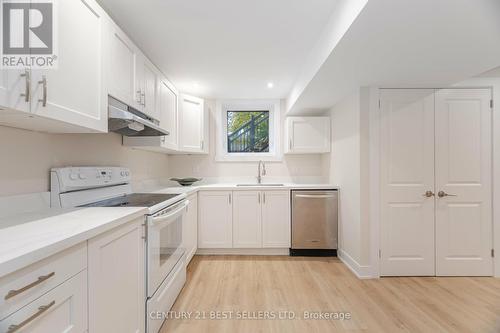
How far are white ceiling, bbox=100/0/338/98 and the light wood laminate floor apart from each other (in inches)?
90.1

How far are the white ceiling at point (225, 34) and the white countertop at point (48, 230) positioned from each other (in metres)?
1.40

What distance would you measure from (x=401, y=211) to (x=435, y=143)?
2.70 ft

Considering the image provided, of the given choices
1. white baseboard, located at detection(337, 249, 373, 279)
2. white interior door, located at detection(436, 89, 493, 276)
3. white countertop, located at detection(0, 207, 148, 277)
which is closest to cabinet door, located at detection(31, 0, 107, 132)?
→ white countertop, located at detection(0, 207, 148, 277)

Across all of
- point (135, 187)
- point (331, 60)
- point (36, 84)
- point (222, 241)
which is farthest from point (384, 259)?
point (36, 84)

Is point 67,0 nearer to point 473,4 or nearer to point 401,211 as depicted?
point 473,4

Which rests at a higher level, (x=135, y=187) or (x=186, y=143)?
(x=186, y=143)

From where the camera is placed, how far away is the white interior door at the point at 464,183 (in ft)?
7.59

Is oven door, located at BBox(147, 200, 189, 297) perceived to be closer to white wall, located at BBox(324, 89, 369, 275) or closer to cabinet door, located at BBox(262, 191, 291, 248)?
cabinet door, located at BBox(262, 191, 291, 248)

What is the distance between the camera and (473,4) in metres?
1.15

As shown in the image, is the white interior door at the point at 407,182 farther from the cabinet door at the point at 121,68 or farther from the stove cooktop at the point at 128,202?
the cabinet door at the point at 121,68

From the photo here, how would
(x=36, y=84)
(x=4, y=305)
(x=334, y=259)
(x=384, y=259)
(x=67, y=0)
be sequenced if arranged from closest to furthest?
(x=4, y=305)
(x=36, y=84)
(x=67, y=0)
(x=384, y=259)
(x=334, y=259)

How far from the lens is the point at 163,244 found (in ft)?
5.43

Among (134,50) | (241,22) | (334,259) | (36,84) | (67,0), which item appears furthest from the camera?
(334,259)

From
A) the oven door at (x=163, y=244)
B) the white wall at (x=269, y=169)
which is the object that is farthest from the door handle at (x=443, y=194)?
the oven door at (x=163, y=244)
